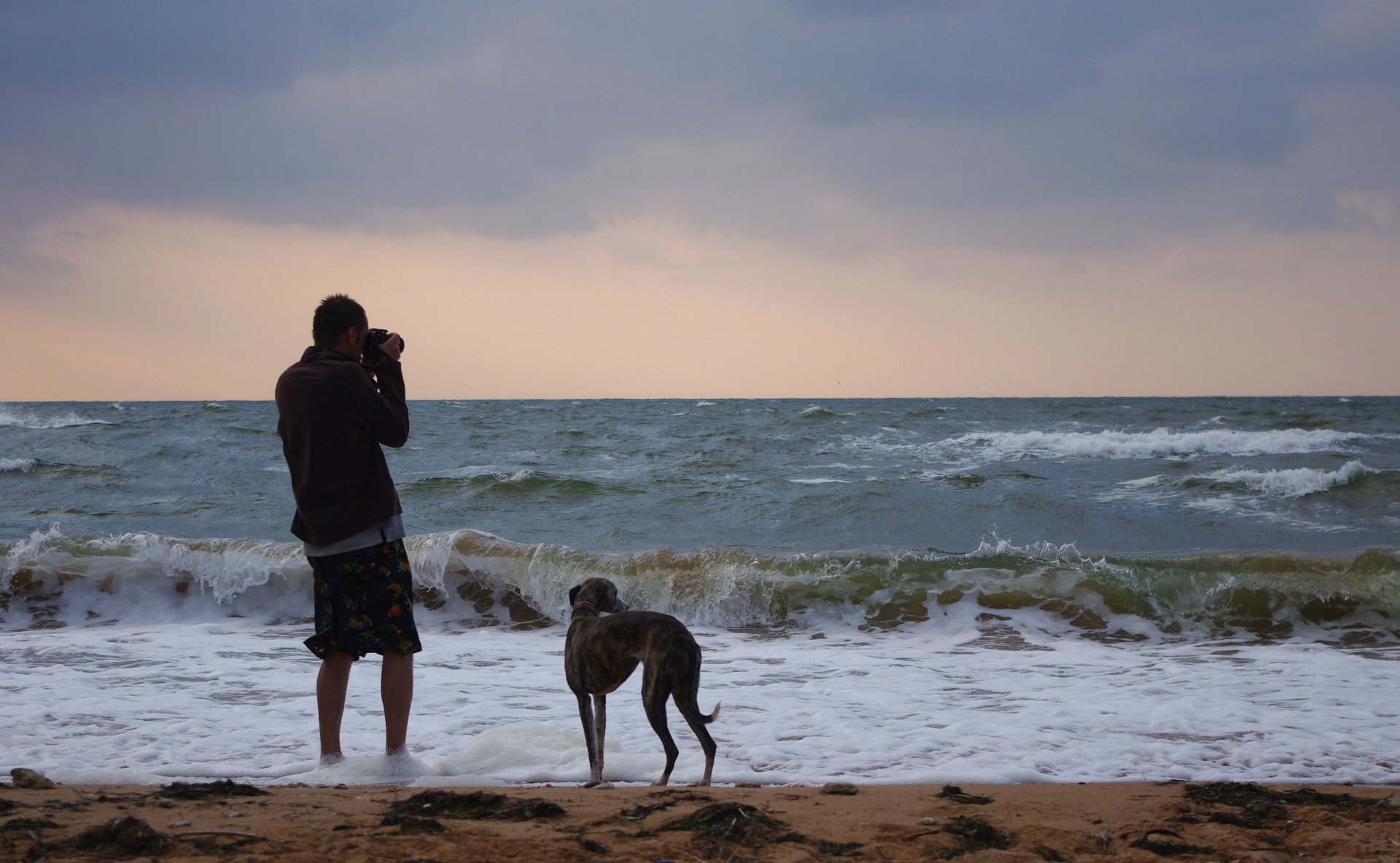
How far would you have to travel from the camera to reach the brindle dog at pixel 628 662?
382cm

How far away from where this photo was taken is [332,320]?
4031mm

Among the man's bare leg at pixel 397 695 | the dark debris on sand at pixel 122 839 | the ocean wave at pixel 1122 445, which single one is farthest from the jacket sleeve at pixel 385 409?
the ocean wave at pixel 1122 445

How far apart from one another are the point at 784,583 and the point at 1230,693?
4138 millimetres

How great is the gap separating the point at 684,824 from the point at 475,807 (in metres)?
0.75

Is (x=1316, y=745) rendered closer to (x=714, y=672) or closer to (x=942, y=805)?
(x=942, y=805)

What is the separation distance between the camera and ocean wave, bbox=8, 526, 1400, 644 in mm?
8625

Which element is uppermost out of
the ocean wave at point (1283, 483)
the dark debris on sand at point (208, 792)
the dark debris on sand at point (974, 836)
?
the ocean wave at point (1283, 483)

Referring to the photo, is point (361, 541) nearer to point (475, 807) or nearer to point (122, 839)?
point (475, 807)

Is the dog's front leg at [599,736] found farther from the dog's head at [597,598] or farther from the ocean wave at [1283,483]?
the ocean wave at [1283,483]

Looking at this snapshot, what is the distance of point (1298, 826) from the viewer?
11.0 feet

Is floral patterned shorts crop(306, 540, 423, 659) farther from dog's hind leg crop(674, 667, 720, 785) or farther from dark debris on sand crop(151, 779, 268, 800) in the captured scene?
dog's hind leg crop(674, 667, 720, 785)

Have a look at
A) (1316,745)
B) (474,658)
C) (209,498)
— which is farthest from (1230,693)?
(209,498)

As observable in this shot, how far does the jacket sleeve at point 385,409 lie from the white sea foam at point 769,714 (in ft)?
4.63

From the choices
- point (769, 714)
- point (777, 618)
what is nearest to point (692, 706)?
point (769, 714)
